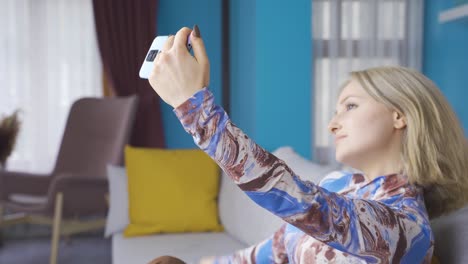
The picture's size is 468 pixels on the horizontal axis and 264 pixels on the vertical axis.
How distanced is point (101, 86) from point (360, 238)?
4.27 meters

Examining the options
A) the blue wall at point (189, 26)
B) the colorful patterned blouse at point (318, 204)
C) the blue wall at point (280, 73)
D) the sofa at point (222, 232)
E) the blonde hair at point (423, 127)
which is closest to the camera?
the colorful patterned blouse at point (318, 204)

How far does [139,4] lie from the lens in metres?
4.82

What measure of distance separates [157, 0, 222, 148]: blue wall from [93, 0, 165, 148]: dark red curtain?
5.6 inches

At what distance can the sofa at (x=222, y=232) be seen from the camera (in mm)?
2391

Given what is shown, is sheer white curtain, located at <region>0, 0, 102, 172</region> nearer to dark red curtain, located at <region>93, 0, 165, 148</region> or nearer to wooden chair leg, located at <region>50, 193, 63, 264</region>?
dark red curtain, located at <region>93, 0, 165, 148</region>

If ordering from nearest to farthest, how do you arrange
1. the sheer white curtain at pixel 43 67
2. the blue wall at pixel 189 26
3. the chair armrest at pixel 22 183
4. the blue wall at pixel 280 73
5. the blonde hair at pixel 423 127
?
the blonde hair at pixel 423 127
the blue wall at pixel 280 73
the chair armrest at pixel 22 183
the sheer white curtain at pixel 43 67
the blue wall at pixel 189 26

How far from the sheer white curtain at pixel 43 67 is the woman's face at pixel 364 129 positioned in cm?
399

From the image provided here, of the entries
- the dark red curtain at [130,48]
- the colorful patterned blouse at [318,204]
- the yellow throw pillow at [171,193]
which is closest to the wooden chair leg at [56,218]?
the yellow throw pillow at [171,193]

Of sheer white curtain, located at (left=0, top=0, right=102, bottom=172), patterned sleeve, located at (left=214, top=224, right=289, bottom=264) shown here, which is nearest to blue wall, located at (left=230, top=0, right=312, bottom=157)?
sheer white curtain, located at (left=0, top=0, right=102, bottom=172)

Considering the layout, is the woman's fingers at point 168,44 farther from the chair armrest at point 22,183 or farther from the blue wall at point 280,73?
the chair armrest at point 22,183

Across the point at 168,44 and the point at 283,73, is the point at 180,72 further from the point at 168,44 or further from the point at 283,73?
the point at 283,73

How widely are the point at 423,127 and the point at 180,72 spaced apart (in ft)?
1.60

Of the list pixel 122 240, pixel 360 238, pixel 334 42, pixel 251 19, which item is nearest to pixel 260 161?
pixel 360 238

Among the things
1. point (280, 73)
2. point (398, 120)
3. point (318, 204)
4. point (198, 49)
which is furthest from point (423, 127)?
point (280, 73)
